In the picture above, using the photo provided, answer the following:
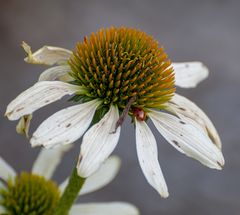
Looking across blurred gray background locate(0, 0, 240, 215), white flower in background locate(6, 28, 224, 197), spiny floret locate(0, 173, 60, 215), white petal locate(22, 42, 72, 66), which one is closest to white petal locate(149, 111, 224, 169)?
white flower in background locate(6, 28, 224, 197)

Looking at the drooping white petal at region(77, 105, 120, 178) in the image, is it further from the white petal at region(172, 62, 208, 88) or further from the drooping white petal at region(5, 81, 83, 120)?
the white petal at region(172, 62, 208, 88)

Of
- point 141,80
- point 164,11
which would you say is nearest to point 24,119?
point 141,80

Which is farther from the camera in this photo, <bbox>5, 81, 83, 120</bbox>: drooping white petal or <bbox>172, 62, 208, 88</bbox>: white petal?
<bbox>172, 62, 208, 88</bbox>: white petal

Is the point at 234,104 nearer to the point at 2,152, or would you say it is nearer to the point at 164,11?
the point at 164,11

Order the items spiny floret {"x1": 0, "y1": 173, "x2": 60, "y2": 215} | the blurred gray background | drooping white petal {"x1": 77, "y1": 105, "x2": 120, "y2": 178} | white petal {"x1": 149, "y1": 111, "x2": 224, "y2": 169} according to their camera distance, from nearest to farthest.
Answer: drooping white petal {"x1": 77, "y1": 105, "x2": 120, "y2": 178}, white petal {"x1": 149, "y1": 111, "x2": 224, "y2": 169}, spiny floret {"x1": 0, "y1": 173, "x2": 60, "y2": 215}, the blurred gray background

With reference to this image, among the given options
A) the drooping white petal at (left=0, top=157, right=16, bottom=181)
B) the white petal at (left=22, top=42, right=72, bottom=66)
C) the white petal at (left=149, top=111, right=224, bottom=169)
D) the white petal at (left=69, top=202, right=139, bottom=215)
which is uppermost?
the white petal at (left=22, top=42, right=72, bottom=66)

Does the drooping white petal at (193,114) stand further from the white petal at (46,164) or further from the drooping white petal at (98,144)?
the white petal at (46,164)
